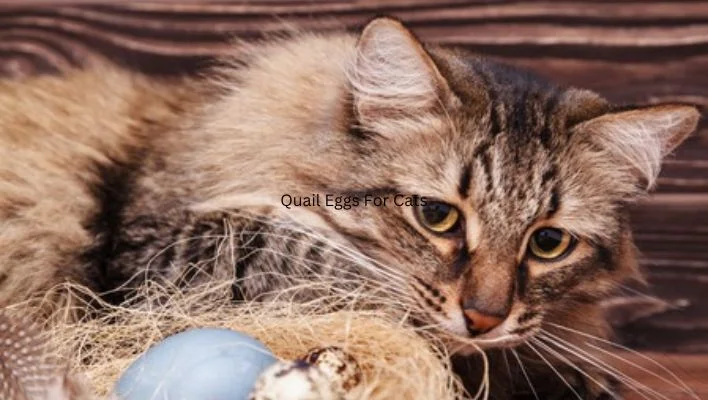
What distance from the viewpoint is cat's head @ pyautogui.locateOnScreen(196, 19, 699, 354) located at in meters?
1.10

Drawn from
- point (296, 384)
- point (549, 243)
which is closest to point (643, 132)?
point (549, 243)

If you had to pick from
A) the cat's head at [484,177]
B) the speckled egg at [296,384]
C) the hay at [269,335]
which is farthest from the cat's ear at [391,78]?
the speckled egg at [296,384]

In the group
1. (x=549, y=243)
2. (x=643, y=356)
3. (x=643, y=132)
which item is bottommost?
(x=643, y=356)

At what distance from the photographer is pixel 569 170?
1.16 metres

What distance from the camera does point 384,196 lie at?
1.14m

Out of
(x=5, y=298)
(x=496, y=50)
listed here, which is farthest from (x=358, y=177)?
(x=496, y=50)

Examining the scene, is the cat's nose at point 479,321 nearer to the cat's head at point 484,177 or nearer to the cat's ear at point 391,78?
the cat's head at point 484,177

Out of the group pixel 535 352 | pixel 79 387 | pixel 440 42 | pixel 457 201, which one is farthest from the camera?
pixel 440 42

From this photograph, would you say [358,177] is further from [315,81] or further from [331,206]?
[315,81]

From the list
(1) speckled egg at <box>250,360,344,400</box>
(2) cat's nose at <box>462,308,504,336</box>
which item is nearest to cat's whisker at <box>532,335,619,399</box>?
(2) cat's nose at <box>462,308,504,336</box>

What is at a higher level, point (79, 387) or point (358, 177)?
point (358, 177)

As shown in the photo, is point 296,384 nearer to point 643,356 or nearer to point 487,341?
point 487,341

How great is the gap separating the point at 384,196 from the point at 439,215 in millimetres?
65

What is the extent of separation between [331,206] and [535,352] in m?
0.32
